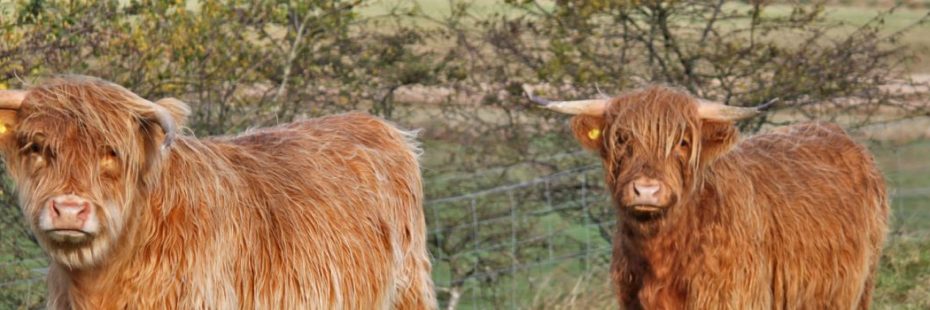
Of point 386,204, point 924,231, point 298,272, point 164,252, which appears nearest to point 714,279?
point 386,204

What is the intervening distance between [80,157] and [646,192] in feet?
8.92

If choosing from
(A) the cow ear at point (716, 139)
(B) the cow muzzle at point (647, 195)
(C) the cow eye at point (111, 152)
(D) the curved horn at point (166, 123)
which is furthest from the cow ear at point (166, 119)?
(A) the cow ear at point (716, 139)

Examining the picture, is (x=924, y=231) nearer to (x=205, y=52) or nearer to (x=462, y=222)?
(x=462, y=222)

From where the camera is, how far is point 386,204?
7.13 metres

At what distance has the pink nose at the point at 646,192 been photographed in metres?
7.04

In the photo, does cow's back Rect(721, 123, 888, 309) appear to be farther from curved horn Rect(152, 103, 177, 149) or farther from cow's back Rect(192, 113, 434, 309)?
curved horn Rect(152, 103, 177, 149)

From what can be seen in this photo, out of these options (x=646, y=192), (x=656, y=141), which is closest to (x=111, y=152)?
(x=646, y=192)

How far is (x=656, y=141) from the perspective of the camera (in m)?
7.25

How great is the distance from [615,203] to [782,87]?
15.8ft

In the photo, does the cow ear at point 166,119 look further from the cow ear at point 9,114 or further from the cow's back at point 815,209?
the cow's back at point 815,209

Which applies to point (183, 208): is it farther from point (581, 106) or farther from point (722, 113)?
point (722, 113)

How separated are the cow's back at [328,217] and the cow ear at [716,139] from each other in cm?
133

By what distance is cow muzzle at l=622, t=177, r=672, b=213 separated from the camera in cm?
705

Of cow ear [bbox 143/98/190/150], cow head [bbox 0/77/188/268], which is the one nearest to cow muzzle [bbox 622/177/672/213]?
cow ear [bbox 143/98/190/150]
